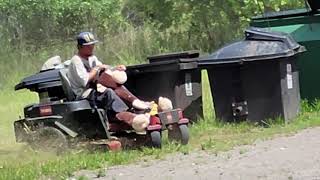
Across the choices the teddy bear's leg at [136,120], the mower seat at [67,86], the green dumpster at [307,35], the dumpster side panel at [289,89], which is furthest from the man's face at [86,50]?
the green dumpster at [307,35]

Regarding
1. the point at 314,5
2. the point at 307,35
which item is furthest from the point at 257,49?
the point at 314,5

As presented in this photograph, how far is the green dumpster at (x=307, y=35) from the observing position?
1279 cm

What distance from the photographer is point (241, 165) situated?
854 centimetres

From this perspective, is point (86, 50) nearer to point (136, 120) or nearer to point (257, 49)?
point (136, 120)

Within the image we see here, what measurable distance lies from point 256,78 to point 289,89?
0.55 m

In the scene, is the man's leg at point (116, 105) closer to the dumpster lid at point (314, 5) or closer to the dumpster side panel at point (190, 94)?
the dumpster side panel at point (190, 94)

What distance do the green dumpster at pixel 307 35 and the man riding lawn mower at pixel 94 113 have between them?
324cm

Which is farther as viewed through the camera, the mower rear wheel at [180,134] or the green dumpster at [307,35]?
the green dumpster at [307,35]

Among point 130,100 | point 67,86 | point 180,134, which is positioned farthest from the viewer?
point 67,86

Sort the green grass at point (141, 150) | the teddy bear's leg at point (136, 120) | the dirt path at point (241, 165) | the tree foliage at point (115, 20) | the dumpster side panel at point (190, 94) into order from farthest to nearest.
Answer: the tree foliage at point (115, 20), the dumpster side panel at point (190, 94), the teddy bear's leg at point (136, 120), the green grass at point (141, 150), the dirt path at point (241, 165)

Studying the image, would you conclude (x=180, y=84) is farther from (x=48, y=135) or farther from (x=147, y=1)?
(x=147, y=1)

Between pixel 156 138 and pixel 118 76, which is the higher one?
pixel 118 76

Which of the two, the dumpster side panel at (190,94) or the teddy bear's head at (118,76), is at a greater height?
the teddy bear's head at (118,76)

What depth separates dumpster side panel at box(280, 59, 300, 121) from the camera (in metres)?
11.6
